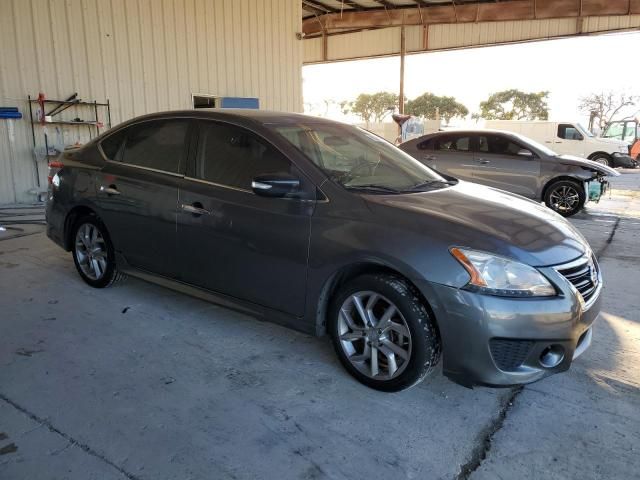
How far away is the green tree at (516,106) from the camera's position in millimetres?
52312

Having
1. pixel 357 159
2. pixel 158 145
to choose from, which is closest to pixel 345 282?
pixel 357 159

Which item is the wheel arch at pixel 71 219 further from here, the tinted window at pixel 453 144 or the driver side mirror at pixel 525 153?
the driver side mirror at pixel 525 153

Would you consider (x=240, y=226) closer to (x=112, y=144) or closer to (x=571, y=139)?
(x=112, y=144)

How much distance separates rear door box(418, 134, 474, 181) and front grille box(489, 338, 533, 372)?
6.77m

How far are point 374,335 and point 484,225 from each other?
0.82 metres

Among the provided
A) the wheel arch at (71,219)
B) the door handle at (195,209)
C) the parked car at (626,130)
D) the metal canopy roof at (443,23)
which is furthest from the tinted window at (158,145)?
the parked car at (626,130)

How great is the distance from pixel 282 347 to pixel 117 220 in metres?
1.72

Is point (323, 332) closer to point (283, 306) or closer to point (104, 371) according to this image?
point (283, 306)

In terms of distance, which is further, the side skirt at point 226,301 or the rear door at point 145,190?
the rear door at point 145,190

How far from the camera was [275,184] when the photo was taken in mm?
2848

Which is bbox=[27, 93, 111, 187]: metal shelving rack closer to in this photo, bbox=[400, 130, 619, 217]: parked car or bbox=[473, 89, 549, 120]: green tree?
bbox=[400, 130, 619, 217]: parked car

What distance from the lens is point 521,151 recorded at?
28.1ft

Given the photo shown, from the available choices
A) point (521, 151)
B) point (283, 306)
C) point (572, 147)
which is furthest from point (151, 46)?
point (572, 147)

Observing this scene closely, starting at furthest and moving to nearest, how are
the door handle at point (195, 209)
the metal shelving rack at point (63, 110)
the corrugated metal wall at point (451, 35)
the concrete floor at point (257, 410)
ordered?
the corrugated metal wall at point (451, 35) < the metal shelving rack at point (63, 110) < the door handle at point (195, 209) < the concrete floor at point (257, 410)
